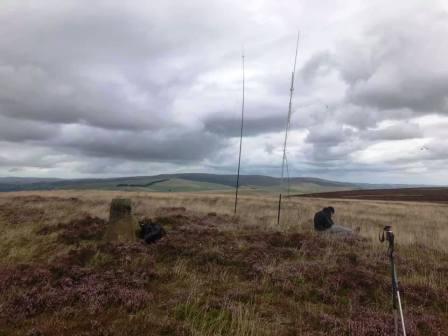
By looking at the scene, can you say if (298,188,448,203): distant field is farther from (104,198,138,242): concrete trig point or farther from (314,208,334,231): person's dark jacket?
(104,198,138,242): concrete trig point

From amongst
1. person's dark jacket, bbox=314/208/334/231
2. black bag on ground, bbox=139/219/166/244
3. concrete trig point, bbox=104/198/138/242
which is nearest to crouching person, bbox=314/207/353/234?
person's dark jacket, bbox=314/208/334/231

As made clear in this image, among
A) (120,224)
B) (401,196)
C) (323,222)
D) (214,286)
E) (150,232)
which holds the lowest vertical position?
(214,286)

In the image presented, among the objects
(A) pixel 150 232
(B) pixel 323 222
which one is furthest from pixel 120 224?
(B) pixel 323 222

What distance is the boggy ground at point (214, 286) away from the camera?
6.97m

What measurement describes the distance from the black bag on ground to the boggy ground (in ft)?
1.43

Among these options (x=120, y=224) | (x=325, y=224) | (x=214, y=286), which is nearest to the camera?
(x=214, y=286)

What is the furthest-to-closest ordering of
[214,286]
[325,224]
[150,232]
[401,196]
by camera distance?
[401,196]
[325,224]
[150,232]
[214,286]

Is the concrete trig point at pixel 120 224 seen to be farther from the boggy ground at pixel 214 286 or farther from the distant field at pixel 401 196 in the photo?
the distant field at pixel 401 196

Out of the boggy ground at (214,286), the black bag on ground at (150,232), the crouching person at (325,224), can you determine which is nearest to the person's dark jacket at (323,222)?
the crouching person at (325,224)

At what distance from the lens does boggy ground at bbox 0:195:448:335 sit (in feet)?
22.9

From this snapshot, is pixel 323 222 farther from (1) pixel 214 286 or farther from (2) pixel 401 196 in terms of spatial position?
(2) pixel 401 196

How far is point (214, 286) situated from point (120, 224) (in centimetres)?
616

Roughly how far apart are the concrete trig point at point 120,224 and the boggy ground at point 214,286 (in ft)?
2.31

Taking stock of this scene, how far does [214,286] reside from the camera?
934cm
